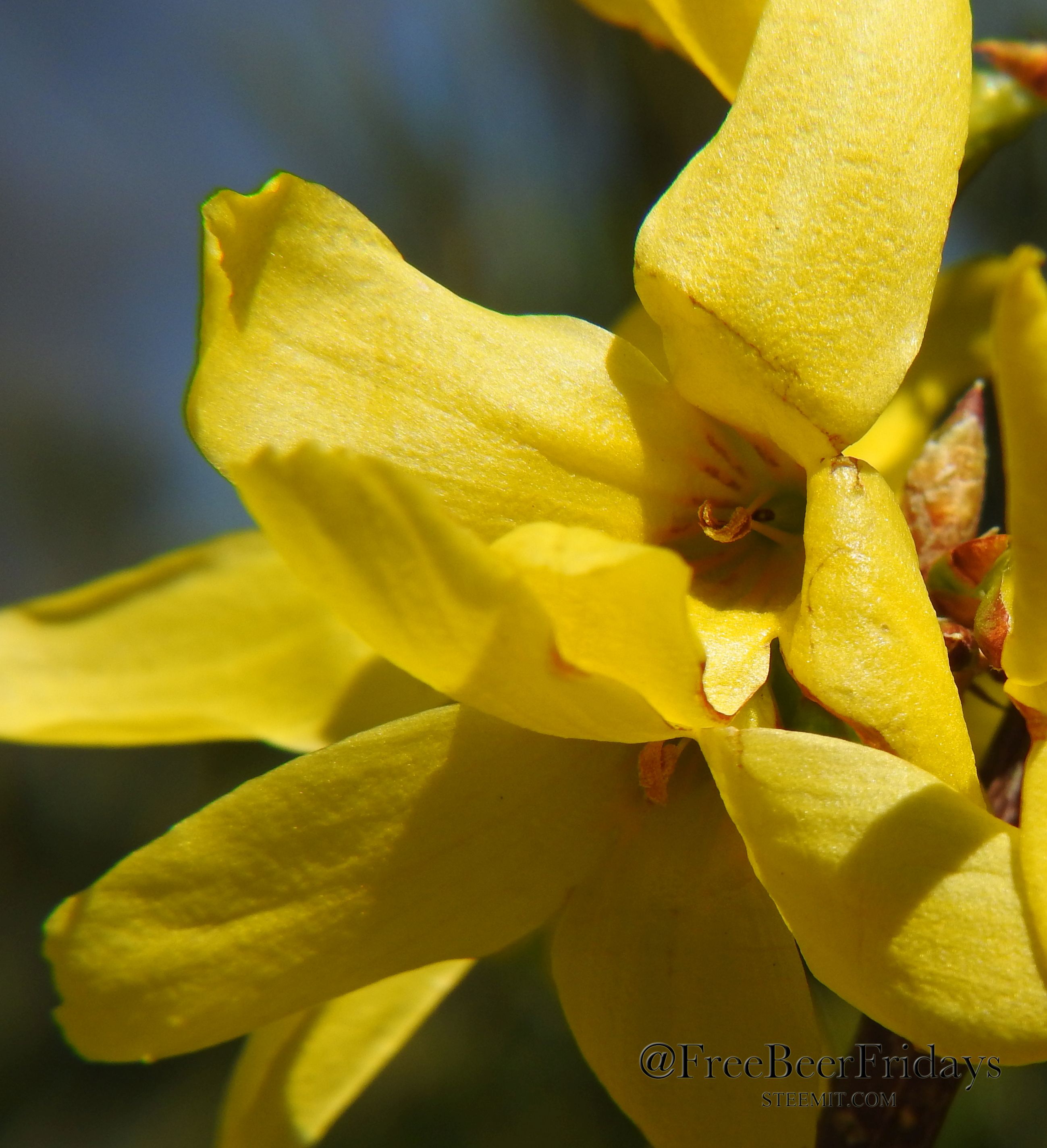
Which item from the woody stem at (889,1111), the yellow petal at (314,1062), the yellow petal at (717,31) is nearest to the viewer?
the yellow petal at (717,31)

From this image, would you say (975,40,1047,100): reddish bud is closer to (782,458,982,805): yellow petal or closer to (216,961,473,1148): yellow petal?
(782,458,982,805): yellow petal

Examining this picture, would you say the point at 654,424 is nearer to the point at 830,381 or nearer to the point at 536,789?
the point at 830,381

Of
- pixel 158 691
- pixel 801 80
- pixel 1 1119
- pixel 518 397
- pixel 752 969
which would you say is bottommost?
pixel 1 1119

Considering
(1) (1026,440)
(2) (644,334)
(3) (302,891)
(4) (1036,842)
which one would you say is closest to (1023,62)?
(2) (644,334)

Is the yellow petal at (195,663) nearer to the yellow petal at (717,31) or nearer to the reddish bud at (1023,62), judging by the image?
the yellow petal at (717,31)

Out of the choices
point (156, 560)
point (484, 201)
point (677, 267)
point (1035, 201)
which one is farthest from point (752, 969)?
point (484, 201)

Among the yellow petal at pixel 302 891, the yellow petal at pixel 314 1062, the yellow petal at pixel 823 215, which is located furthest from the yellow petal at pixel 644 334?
the yellow petal at pixel 314 1062
